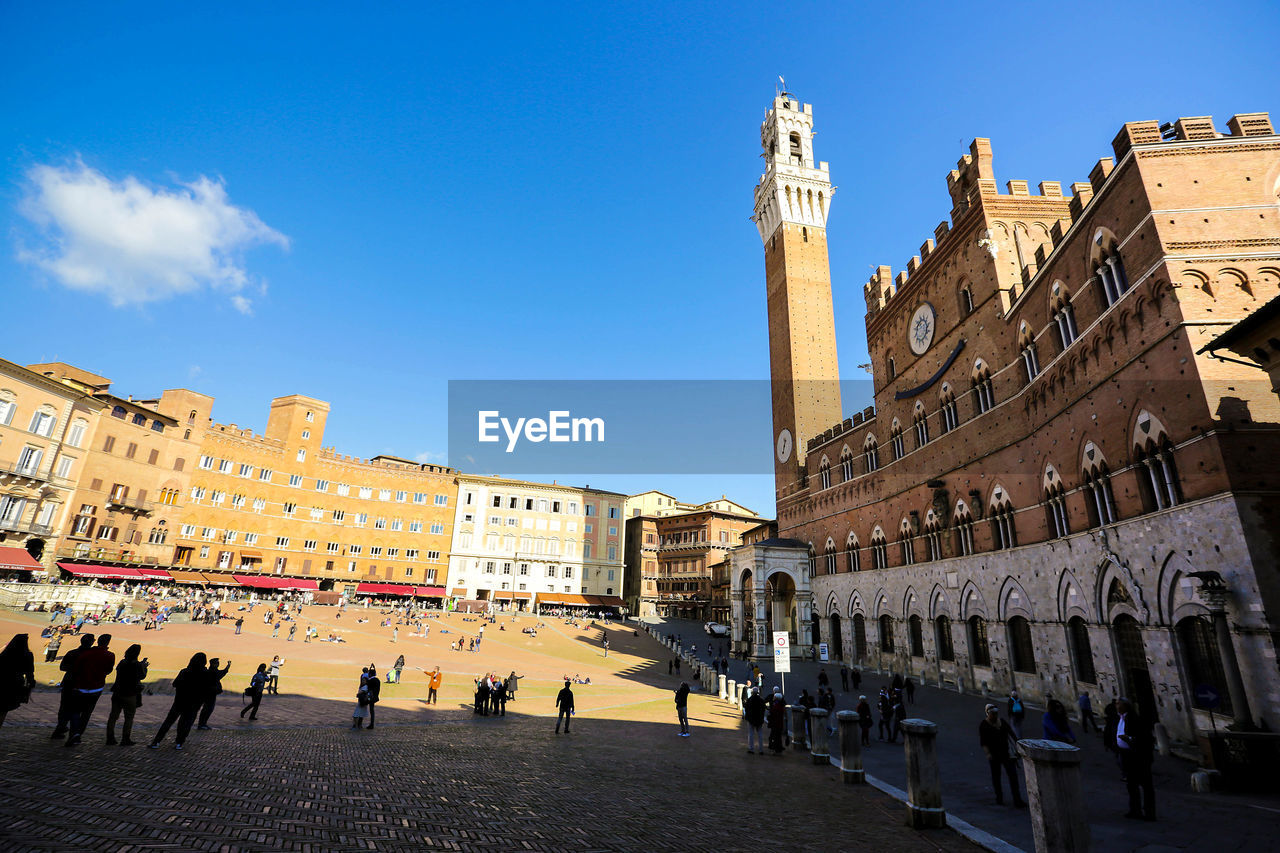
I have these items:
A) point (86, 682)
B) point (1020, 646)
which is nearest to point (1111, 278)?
point (1020, 646)

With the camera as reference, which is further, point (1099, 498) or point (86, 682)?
point (1099, 498)

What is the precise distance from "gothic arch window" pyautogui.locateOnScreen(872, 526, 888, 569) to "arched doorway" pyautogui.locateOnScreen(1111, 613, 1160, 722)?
1601cm

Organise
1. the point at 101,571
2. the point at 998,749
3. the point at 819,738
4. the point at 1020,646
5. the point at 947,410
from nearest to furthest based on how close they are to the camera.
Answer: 1. the point at 998,749
2. the point at 819,738
3. the point at 1020,646
4. the point at 947,410
5. the point at 101,571

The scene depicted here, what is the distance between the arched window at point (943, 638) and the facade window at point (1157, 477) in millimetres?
13358

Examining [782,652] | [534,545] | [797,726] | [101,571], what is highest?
[534,545]

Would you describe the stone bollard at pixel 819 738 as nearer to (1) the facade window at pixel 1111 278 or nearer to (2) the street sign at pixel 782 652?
(2) the street sign at pixel 782 652

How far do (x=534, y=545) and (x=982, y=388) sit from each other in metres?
55.0

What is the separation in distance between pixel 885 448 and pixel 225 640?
3609 cm

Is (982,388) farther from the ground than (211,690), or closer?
farther from the ground

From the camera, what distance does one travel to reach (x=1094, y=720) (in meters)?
17.2

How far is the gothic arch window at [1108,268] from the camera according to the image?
53.0ft

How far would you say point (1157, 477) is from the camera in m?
14.5

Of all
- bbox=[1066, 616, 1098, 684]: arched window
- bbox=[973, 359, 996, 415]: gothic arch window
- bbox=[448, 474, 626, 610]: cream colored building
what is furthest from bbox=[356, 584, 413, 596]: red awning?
bbox=[1066, 616, 1098, 684]: arched window

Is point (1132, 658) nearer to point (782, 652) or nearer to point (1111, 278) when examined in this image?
point (782, 652)
